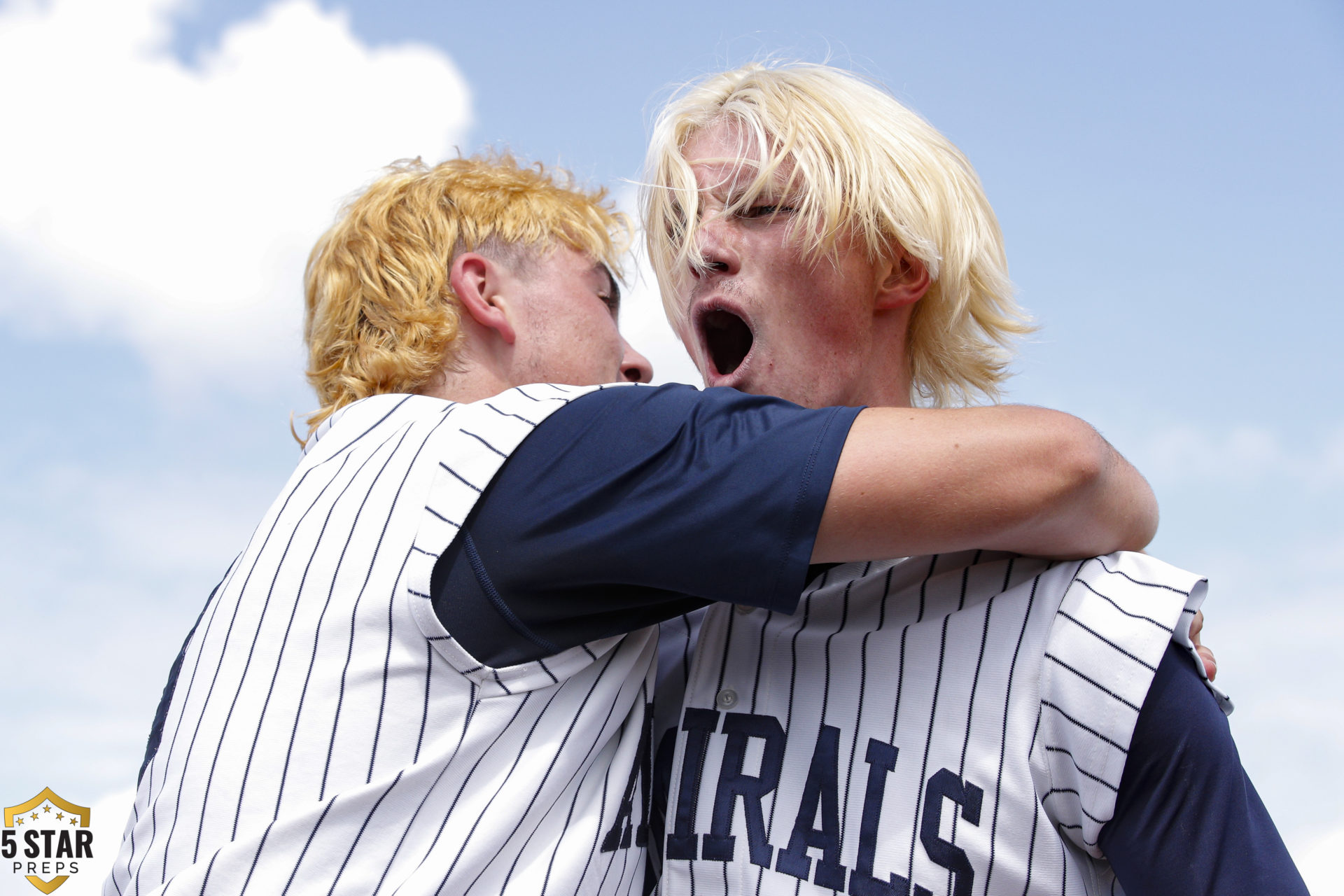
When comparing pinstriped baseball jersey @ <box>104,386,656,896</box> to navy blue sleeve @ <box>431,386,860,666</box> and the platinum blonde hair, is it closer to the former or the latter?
navy blue sleeve @ <box>431,386,860,666</box>

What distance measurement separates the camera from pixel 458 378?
8.48ft

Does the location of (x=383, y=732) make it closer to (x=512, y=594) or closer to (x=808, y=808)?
(x=512, y=594)

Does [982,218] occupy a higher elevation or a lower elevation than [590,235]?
lower

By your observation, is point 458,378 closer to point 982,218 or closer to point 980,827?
point 982,218

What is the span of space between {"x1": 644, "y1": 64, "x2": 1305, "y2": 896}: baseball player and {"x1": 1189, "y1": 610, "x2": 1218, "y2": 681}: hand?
0.09 metres

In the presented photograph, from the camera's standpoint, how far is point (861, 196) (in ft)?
7.11

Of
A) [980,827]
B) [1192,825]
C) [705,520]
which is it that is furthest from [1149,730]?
[705,520]

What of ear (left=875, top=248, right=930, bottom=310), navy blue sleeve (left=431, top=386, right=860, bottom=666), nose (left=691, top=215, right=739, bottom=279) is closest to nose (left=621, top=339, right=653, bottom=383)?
nose (left=691, top=215, right=739, bottom=279)

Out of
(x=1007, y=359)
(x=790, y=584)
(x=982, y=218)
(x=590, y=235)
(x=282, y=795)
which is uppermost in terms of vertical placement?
(x=590, y=235)

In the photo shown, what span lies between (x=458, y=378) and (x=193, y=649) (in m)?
1.00

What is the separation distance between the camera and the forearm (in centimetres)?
148

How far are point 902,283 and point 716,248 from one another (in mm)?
427

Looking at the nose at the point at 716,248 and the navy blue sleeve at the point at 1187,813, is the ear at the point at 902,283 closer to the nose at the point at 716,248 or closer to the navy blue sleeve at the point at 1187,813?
the nose at the point at 716,248

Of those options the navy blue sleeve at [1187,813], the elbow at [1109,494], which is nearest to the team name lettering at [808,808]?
the navy blue sleeve at [1187,813]
